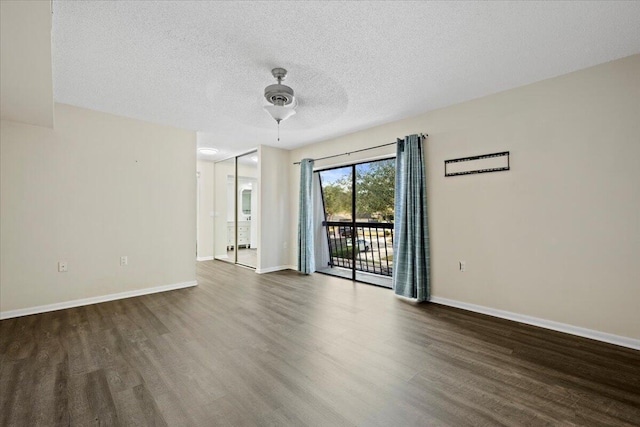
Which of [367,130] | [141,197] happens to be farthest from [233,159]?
[367,130]

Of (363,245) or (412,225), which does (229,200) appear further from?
(412,225)

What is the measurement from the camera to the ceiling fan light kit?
2564mm

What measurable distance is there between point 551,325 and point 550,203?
122 centimetres

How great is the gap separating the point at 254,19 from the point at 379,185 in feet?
10.5

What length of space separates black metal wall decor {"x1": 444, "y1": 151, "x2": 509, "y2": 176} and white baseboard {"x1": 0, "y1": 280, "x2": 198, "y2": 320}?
419 centimetres

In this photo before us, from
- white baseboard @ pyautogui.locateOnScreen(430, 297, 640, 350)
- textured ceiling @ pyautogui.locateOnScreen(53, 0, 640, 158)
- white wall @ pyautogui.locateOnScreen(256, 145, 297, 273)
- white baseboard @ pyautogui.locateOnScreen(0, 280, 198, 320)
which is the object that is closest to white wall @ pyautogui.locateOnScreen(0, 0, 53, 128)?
textured ceiling @ pyautogui.locateOnScreen(53, 0, 640, 158)

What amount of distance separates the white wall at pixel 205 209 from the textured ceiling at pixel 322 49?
3447 millimetres

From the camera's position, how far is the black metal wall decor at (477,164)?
10.1 ft

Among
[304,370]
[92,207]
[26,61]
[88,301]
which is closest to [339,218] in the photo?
[304,370]

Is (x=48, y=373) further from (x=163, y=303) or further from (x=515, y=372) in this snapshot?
(x=515, y=372)

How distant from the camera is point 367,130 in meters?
4.45

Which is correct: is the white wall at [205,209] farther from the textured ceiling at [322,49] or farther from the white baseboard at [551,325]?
the white baseboard at [551,325]

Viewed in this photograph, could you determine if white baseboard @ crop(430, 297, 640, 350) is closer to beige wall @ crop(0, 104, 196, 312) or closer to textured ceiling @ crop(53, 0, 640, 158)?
textured ceiling @ crop(53, 0, 640, 158)

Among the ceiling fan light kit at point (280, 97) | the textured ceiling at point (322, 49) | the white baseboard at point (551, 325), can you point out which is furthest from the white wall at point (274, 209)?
the white baseboard at point (551, 325)
